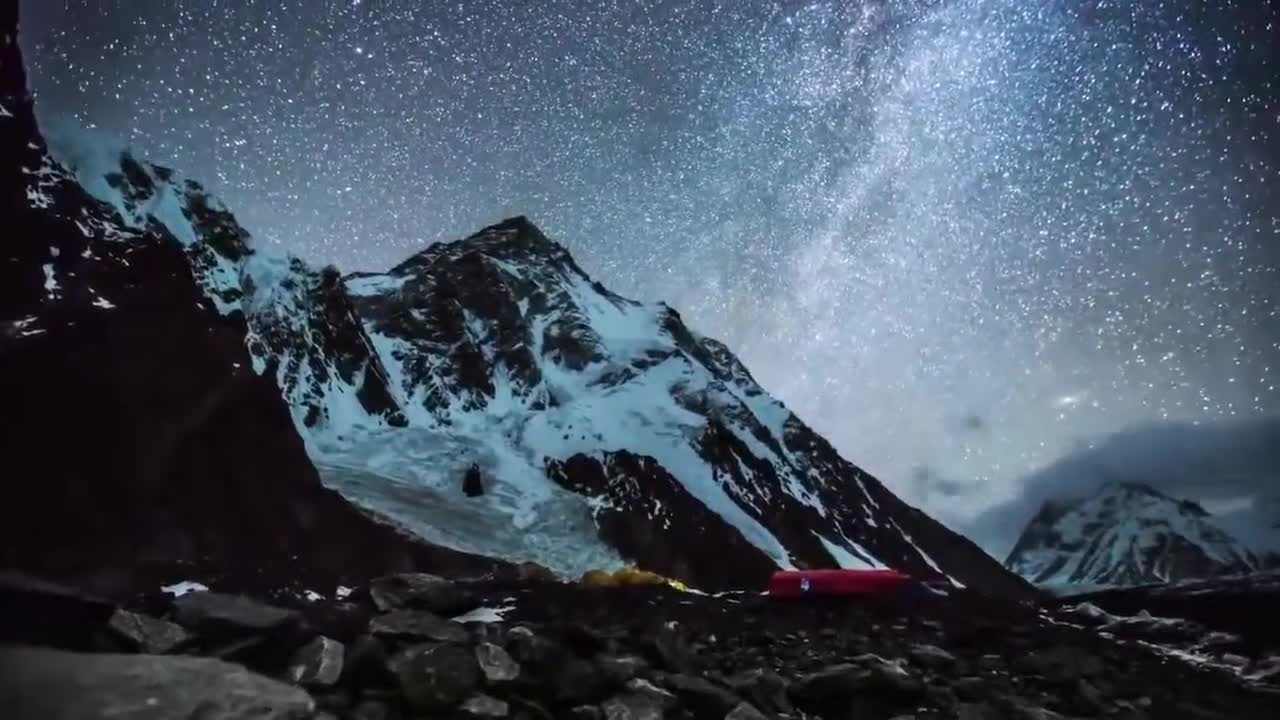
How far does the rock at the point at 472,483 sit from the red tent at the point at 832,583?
2240 inches

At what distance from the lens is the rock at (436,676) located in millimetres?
4871

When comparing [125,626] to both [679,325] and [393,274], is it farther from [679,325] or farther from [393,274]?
[679,325]

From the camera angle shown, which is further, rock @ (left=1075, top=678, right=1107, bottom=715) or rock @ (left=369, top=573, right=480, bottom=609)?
rock @ (left=1075, top=678, right=1107, bottom=715)

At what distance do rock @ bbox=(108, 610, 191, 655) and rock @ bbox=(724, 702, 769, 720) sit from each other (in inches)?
162

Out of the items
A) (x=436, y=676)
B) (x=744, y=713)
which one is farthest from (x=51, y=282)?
(x=744, y=713)

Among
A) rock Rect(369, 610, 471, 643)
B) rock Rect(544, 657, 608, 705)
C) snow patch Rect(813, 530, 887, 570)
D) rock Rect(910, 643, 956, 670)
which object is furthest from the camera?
snow patch Rect(813, 530, 887, 570)

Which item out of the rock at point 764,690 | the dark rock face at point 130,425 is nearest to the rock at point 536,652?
the rock at point 764,690

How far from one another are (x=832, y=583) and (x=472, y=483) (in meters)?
60.5

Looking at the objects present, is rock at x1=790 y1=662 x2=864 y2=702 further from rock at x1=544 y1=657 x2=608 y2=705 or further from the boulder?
the boulder

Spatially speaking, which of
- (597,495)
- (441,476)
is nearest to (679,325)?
(597,495)

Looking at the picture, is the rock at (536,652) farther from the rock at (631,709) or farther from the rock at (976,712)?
the rock at (976,712)

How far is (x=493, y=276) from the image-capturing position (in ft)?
441

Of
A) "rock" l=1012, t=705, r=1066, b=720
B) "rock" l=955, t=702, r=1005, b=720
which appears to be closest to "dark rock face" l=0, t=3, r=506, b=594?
"rock" l=955, t=702, r=1005, b=720

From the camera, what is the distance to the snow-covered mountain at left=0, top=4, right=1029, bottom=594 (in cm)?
3962
